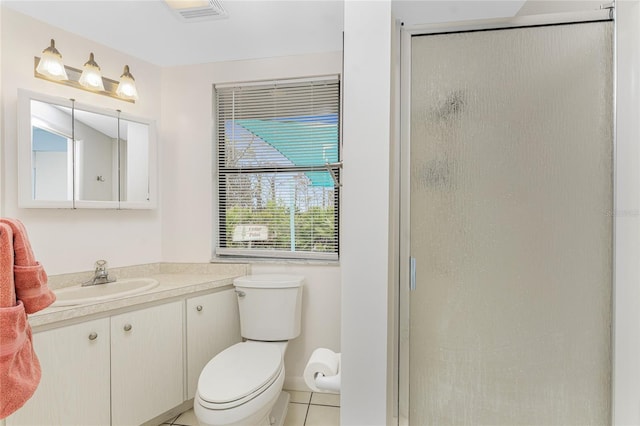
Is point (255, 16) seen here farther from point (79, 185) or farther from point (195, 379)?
point (195, 379)

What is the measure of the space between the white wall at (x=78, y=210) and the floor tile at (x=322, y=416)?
144 cm

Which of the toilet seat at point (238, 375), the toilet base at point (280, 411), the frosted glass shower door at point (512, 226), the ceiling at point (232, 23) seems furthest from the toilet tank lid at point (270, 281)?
the ceiling at point (232, 23)

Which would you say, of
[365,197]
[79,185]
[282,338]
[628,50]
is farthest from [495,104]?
[79,185]

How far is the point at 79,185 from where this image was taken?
→ 70.1 inches

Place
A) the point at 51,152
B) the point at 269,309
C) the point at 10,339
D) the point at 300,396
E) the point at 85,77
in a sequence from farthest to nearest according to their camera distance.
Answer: the point at 300,396 < the point at 269,309 < the point at 85,77 < the point at 51,152 < the point at 10,339

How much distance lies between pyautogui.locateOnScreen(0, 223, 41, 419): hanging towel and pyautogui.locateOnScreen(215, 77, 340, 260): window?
1.38 meters

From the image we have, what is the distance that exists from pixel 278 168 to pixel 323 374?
57.2 inches

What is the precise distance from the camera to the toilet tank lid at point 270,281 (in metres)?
1.90

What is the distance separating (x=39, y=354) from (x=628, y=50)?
2.29 m

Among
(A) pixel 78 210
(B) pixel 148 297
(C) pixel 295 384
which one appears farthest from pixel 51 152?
(C) pixel 295 384

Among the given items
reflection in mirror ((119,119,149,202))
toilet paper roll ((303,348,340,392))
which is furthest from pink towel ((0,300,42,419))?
reflection in mirror ((119,119,149,202))

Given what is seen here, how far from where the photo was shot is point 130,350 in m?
1.56

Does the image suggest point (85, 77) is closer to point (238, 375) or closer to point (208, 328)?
point (208, 328)

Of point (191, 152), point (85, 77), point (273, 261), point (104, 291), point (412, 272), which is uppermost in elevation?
point (85, 77)
